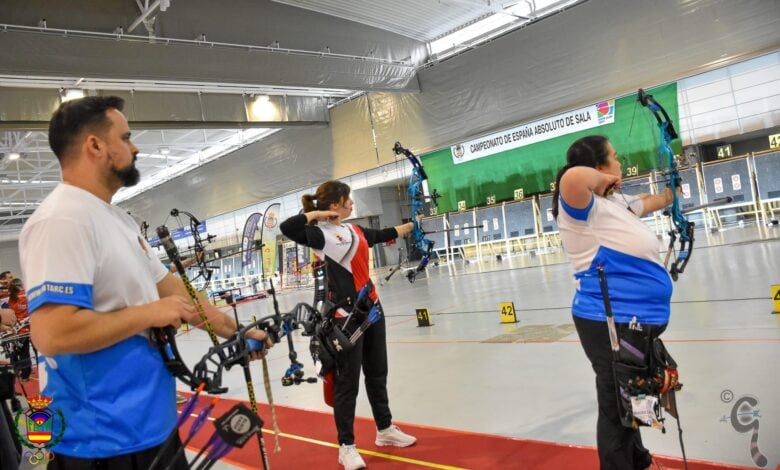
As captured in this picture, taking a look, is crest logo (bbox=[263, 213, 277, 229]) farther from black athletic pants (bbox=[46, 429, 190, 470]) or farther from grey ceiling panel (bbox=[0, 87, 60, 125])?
black athletic pants (bbox=[46, 429, 190, 470])

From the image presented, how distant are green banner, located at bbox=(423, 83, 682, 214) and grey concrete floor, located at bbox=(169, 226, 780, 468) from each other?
407 centimetres

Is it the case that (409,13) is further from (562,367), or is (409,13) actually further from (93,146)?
(93,146)

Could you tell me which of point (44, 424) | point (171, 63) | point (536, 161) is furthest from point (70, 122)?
point (536, 161)

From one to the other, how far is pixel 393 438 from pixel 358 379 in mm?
422

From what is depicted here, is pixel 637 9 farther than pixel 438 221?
No

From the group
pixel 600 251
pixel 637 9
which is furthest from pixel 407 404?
pixel 637 9

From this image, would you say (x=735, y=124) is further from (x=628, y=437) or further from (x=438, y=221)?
(x=628, y=437)

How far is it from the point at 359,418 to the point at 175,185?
20367 mm

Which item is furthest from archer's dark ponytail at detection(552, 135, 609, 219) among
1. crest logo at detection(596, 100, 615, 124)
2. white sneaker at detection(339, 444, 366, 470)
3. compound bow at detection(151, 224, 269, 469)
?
crest logo at detection(596, 100, 615, 124)

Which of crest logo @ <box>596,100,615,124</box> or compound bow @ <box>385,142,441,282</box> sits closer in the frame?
compound bow @ <box>385,142,441,282</box>

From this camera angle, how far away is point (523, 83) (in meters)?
11.6

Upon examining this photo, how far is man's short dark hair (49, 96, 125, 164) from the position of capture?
43.4 inches

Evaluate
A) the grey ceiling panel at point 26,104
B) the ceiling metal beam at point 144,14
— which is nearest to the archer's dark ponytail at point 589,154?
the ceiling metal beam at point 144,14

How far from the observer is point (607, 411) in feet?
5.54
